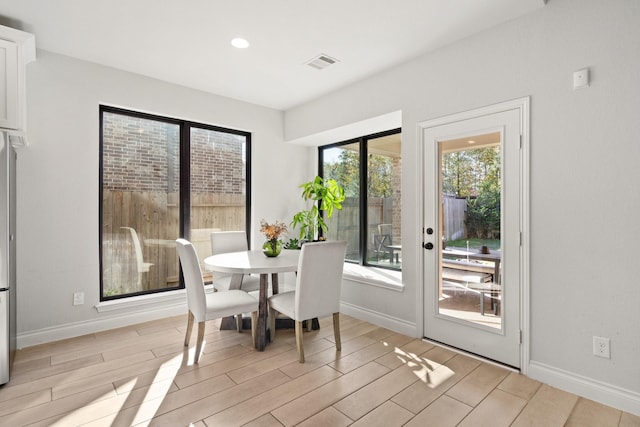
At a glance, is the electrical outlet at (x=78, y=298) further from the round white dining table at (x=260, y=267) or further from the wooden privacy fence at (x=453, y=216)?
the wooden privacy fence at (x=453, y=216)

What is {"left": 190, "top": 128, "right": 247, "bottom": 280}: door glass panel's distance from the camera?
402 centimetres

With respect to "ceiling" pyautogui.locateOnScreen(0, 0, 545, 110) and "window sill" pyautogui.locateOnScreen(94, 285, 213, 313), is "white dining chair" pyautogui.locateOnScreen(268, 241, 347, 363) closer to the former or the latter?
"window sill" pyautogui.locateOnScreen(94, 285, 213, 313)

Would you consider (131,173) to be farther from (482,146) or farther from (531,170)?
(531,170)

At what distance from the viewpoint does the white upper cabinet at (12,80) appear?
238 cm

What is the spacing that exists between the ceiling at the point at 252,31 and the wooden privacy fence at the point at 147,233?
4.43 feet

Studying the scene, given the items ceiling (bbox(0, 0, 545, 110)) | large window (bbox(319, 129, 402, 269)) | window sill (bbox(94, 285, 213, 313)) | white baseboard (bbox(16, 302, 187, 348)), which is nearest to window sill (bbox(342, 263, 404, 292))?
large window (bbox(319, 129, 402, 269))

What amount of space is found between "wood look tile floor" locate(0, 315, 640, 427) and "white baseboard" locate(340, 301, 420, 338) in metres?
0.21

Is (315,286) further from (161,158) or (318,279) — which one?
(161,158)

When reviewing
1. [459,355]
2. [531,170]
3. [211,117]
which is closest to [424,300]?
[459,355]

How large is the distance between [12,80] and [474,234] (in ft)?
12.1

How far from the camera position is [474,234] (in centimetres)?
277

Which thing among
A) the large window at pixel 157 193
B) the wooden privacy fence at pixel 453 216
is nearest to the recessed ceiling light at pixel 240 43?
the large window at pixel 157 193

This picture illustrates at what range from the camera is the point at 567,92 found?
7.22 ft

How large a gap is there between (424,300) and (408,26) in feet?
7.57
